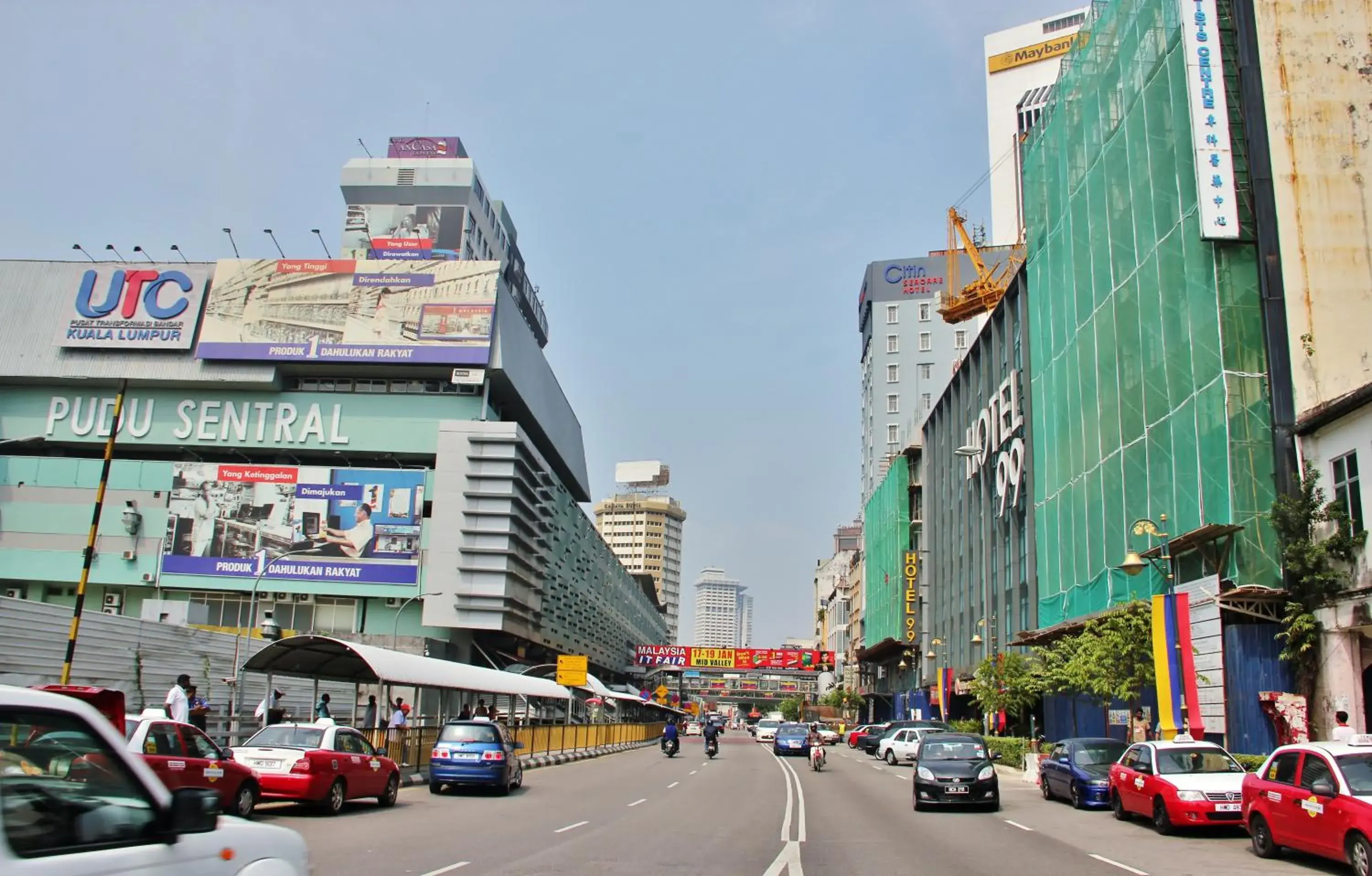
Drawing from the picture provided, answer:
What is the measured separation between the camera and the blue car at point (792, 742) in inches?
1961

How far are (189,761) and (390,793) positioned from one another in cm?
629

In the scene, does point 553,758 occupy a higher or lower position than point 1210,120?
lower

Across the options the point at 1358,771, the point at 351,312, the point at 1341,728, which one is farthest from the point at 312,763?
the point at 351,312

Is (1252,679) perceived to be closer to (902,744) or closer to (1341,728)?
(1341,728)

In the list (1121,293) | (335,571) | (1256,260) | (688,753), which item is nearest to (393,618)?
(335,571)

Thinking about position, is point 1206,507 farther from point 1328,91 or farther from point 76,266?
point 76,266

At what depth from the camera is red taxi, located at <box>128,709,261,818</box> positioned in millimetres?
14539

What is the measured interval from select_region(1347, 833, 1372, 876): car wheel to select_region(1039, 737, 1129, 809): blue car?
10711 millimetres

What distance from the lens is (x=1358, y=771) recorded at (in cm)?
1264

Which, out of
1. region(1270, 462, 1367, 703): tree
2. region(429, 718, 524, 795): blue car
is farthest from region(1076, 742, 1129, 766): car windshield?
region(429, 718, 524, 795): blue car

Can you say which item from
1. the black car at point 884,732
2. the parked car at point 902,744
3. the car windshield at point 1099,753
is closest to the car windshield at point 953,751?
the car windshield at point 1099,753

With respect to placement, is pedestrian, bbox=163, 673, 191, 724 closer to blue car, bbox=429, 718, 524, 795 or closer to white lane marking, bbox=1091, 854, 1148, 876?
blue car, bbox=429, 718, 524, 795

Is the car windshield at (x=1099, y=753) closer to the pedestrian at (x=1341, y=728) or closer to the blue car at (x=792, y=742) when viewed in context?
the pedestrian at (x=1341, y=728)

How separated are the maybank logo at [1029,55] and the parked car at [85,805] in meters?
114
